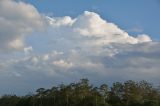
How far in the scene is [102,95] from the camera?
117500 millimetres

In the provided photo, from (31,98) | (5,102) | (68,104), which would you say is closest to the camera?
(68,104)

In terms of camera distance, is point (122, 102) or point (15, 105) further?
point (15, 105)

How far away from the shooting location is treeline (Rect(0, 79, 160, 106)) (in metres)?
111

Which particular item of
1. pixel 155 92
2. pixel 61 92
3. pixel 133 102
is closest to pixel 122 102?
pixel 133 102

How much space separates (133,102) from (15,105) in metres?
47.9

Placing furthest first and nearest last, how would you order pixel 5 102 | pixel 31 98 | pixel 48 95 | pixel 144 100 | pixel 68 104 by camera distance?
pixel 5 102 < pixel 31 98 < pixel 48 95 < pixel 68 104 < pixel 144 100

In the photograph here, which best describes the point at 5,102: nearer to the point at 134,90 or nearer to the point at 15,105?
the point at 15,105

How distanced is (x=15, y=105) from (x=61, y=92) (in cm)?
2602

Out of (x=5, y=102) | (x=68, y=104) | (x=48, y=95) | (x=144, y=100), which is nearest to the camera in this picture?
(x=144, y=100)

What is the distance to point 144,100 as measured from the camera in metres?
109

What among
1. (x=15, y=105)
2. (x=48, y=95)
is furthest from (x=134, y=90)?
(x=15, y=105)

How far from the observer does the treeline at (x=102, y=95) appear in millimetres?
111375

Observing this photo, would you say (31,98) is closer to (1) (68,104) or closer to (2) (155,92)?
(1) (68,104)

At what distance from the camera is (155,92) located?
118 m
